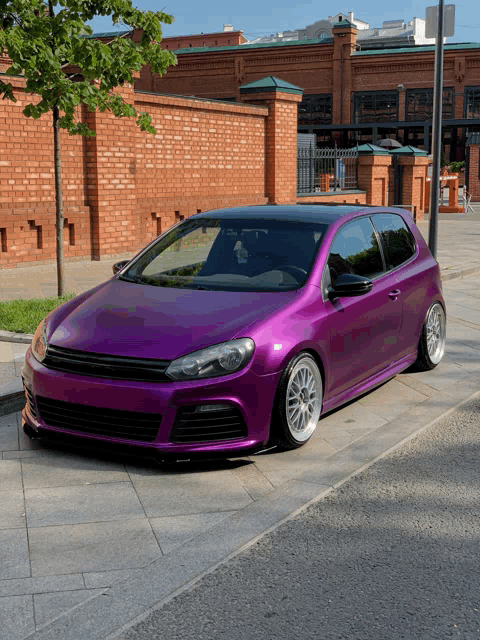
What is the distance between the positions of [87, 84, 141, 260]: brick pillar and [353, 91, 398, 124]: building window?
3857 cm

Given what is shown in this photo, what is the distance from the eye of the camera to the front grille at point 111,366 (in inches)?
202

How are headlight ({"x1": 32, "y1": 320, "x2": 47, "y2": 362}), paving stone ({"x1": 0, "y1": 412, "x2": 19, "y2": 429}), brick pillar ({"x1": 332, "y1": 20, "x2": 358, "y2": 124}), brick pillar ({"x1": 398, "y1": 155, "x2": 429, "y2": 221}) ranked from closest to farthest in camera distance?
headlight ({"x1": 32, "y1": 320, "x2": 47, "y2": 362}) → paving stone ({"x1": 0, "y1": 412, "x2": 19, "y2": 429}) → brick pillar ({"x1": 398, "y1": 155, "x2": 429, "y2": 221}) → brick pillar ({"x1": 332, "y1": 20, "x2": 358, "y2": 124})

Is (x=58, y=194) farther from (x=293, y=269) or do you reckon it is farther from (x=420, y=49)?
(x=420, y=49)

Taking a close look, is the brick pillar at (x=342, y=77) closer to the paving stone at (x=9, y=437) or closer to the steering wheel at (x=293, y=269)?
the steering wheel at (x=293, y=269)

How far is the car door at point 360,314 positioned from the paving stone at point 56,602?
2.66 meters

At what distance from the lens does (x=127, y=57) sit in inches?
377

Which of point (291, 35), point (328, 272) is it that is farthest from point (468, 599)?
point (291, 35)

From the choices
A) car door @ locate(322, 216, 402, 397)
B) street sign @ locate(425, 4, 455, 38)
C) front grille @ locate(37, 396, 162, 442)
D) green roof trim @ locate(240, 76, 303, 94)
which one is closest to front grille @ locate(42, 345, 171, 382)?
front grille @ locate(37, 396, 162, 442)

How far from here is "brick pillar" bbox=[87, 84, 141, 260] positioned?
50.2 ft

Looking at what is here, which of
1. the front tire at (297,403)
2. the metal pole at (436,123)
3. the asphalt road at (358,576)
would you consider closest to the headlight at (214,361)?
the front tire at (297,403)

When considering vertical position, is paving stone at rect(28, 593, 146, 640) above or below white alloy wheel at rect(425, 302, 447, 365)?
below

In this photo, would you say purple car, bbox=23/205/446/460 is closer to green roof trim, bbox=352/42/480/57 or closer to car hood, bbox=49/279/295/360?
car hood, bbox=49/279/295/360

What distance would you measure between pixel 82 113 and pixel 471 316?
25.1 ft

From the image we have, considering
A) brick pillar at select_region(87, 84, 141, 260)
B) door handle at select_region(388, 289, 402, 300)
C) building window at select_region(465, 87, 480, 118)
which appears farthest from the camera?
building window at select_region(465, 87, 480, 118)
